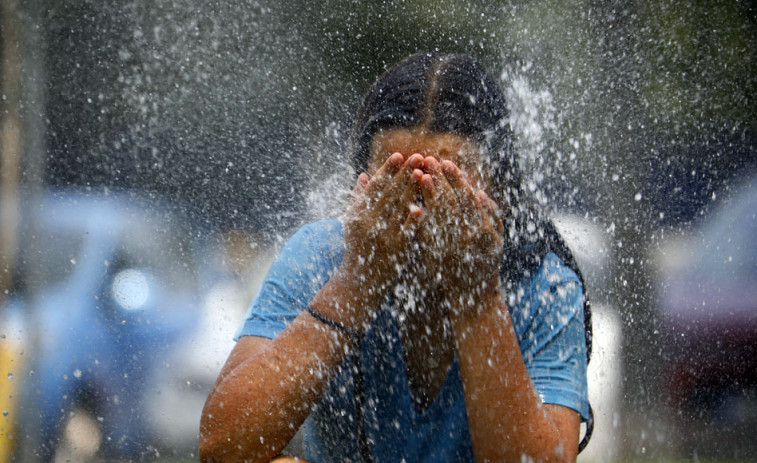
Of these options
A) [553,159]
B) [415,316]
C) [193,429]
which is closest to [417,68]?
[415,316]

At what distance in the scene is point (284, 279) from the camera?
156 cm

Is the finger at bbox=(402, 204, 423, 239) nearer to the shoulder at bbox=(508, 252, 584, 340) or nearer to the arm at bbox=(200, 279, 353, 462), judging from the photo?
the arm at bbox=(200, 279, 353, 462)

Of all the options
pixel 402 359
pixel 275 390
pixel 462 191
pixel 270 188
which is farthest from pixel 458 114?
pixel 270 188

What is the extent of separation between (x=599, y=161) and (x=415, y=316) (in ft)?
6.96

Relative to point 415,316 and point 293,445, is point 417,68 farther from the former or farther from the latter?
point 293,445

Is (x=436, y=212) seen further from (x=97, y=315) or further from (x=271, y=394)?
(x=97, y=315)

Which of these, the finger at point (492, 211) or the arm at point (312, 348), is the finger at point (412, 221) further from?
the finger at point (492, 211)

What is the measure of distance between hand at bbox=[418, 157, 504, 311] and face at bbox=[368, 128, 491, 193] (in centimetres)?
9

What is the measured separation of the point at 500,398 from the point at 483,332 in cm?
14

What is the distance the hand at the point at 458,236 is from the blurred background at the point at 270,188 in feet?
5.57

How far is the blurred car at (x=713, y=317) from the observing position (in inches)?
128

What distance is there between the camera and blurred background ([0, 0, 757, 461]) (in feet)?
10.2

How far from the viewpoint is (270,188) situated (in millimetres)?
3383

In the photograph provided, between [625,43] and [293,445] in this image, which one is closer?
[293,445]
